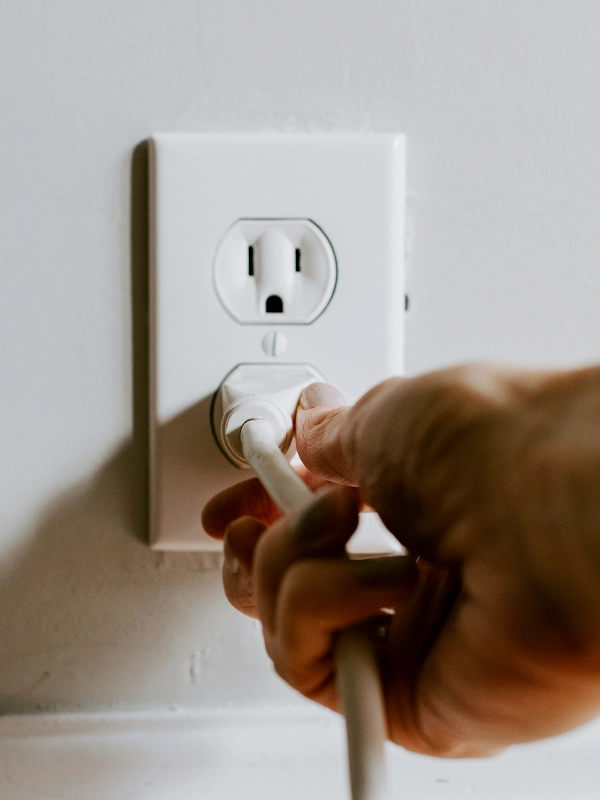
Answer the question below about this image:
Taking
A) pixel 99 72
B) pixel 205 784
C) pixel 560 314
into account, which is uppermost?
pixel 99 72

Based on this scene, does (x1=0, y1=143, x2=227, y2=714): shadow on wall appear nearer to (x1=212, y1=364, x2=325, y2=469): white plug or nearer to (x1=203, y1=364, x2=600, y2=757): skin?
(x1=212, y1=364, x2=325, y2=469): white plug

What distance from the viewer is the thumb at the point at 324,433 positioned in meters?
0.22

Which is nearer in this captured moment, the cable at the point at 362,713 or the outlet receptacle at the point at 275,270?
the cable at the point at 362,713

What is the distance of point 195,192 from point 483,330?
5.8 inches

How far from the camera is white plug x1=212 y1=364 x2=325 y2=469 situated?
0.27 m

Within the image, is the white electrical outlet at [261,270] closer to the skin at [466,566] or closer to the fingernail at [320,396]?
the fingernail at [320,396]

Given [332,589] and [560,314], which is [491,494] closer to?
[332,589]

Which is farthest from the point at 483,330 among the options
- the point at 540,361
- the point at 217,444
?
the point at 217,444

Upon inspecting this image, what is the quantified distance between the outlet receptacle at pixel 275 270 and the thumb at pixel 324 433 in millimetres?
42

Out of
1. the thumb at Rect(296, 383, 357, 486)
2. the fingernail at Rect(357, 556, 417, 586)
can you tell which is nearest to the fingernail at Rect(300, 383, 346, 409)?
the thumb at Rect(296, 383, 357, 486)

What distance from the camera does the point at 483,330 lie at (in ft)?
1.08

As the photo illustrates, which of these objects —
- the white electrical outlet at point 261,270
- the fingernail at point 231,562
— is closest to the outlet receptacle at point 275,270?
the white electrical outlet at point 261,270

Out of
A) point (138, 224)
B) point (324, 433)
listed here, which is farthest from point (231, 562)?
point (138, 224)

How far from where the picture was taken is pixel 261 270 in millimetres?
312
